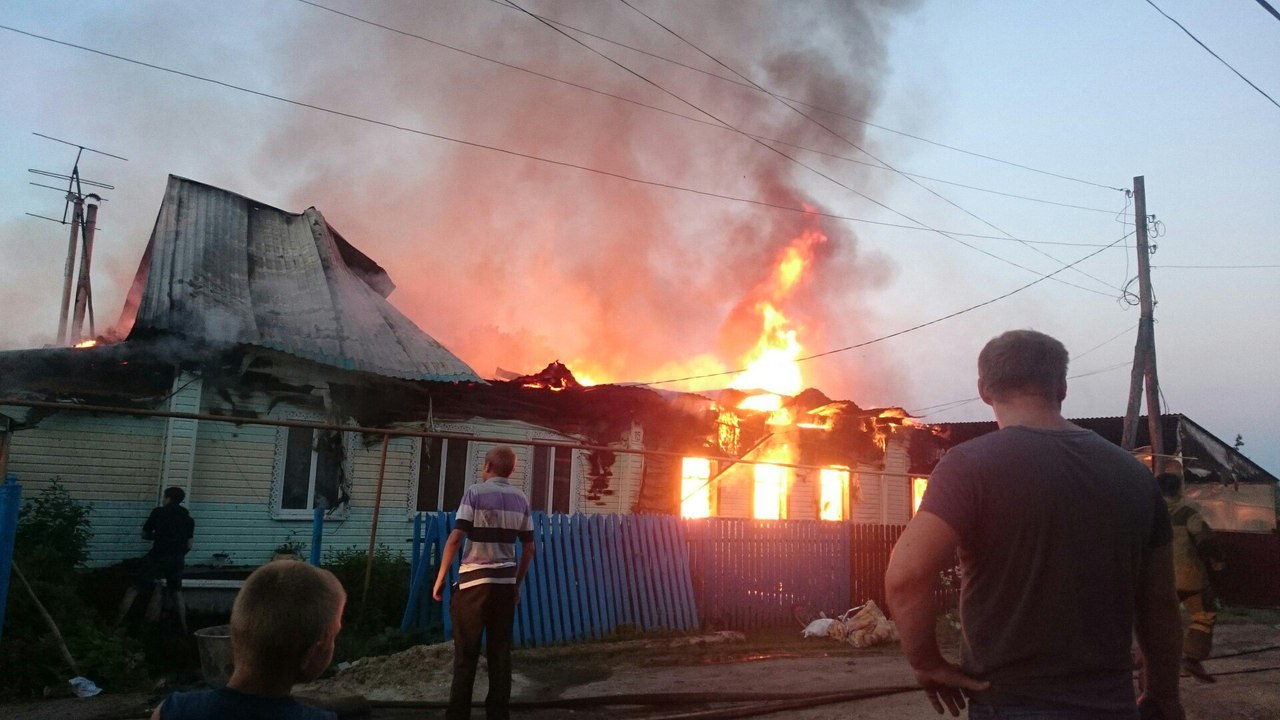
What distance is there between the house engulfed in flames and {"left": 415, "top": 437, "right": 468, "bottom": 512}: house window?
3cm

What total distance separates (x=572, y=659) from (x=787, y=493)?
10.1 metres

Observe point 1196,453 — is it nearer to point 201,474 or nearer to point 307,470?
point 307,470

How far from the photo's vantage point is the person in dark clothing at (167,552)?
31.3 ft

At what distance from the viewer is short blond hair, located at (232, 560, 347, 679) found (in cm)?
191

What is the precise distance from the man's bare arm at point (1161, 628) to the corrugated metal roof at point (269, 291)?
11141mm

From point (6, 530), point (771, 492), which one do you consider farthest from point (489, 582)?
point (771, 492)

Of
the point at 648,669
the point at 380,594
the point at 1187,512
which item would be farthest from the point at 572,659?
the point at 1187,512

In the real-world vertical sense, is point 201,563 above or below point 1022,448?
below

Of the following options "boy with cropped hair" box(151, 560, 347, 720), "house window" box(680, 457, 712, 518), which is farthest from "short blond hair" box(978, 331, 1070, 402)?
"house window" box(680, 457, 712, 518)

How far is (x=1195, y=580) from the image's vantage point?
5934mm

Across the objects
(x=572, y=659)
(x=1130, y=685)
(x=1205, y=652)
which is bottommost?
(x=572, y=659)

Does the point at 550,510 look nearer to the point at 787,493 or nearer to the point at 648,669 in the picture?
the point at 787,493

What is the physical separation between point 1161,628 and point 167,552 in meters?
10.2

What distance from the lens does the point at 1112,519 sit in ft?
6.88
